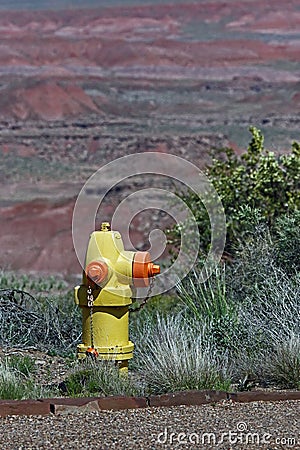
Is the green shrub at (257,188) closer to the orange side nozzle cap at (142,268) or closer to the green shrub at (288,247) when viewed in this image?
the green shrub at (288,247)

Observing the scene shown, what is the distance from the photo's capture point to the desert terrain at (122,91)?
39.0m

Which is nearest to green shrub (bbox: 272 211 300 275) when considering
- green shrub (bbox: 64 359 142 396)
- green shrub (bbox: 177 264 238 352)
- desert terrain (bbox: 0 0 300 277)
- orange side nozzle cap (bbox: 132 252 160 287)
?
green shrub (bbox: 177 264 238 352)

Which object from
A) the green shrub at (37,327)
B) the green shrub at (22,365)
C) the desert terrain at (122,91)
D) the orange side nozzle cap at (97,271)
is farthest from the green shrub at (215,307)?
the desert terrain at (122,91)

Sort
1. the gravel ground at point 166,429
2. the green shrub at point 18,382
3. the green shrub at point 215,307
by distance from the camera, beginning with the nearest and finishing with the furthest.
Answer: the gravel ground at point 166,429
the green shrub at point 18,382
the green shrub at point 215,307

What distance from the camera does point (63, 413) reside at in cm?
576

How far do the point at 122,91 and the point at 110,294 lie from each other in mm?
48076

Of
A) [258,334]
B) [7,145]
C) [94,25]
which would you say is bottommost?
[258,334]

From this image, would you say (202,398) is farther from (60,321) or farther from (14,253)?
(14,253)

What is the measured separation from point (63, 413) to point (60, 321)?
3.10m

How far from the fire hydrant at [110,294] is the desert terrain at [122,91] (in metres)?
22.3

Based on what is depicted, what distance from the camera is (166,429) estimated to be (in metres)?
5.42

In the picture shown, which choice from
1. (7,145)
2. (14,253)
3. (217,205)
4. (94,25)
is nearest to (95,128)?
(7,145)

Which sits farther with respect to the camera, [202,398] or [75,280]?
[75,280]

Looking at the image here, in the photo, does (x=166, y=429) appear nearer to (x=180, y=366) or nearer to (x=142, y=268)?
(x=180, y=366)
